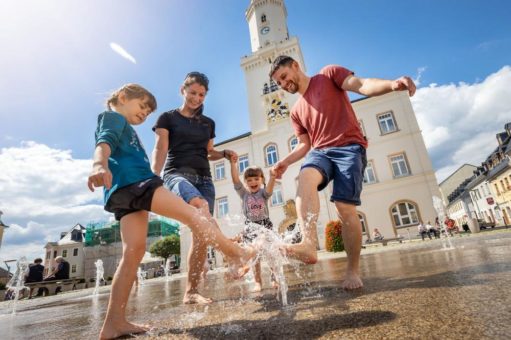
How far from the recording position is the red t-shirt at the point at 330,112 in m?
2.39

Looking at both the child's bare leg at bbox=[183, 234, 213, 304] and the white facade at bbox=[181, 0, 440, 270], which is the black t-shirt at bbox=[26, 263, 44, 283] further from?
the child's bare leg at bbox=[183, 234, 213, 304]

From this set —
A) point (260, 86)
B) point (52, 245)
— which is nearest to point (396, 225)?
point (260, 86)

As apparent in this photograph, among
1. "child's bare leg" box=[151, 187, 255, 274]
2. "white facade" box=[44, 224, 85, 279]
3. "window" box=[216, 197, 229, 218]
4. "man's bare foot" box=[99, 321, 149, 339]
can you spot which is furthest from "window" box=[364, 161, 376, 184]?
"white facade" box=[44, 224, 85, 279]

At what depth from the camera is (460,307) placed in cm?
112

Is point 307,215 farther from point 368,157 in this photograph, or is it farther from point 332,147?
point 368,157

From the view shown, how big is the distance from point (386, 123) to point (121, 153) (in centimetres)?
2172

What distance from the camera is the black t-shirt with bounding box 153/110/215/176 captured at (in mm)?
2639

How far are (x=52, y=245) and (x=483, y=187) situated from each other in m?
65.6

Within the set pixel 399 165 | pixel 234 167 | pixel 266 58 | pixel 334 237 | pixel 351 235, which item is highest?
pixel 266 58

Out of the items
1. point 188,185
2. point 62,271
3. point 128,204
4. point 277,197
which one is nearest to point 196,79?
point 188,185

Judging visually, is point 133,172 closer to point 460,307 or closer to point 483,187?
point 460,307

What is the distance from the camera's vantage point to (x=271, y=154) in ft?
75.2

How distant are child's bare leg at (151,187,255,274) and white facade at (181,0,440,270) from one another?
12.9 m

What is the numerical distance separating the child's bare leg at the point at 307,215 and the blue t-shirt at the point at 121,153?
1.05 metres
